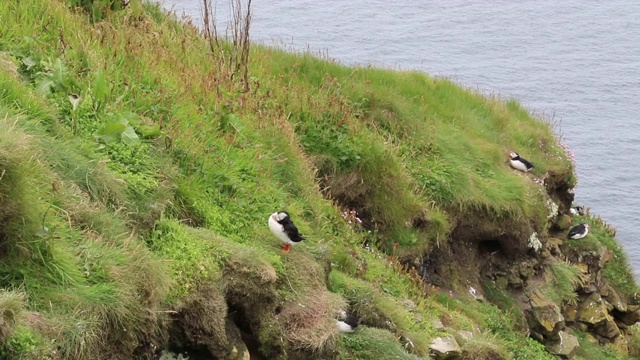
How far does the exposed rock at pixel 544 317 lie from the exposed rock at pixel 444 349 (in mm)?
4380

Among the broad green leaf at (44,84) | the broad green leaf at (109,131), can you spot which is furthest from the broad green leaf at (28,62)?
the broad green leaf at (109,131)

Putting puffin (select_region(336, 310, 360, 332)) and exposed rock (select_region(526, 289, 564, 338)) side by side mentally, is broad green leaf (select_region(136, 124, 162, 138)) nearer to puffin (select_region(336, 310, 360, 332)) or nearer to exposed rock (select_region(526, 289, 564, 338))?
puffin (select_region(336, 310, 360, 332))

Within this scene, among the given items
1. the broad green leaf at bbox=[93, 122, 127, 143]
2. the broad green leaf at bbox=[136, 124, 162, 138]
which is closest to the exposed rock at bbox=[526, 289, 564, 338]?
the broad green leaf at bbox=[136, 124, 162, 138]

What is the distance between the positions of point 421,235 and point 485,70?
776 inches

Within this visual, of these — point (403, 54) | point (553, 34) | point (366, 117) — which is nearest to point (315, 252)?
point (366, 117)

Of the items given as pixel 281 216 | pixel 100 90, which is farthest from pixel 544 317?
pixel 100 90

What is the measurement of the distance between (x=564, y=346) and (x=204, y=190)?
7677 mm

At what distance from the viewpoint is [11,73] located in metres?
8.40

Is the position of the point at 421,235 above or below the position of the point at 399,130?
below

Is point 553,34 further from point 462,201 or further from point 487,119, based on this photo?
point 462,201

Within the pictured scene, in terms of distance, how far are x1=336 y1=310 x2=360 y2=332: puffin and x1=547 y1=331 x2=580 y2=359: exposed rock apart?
21.2 feet

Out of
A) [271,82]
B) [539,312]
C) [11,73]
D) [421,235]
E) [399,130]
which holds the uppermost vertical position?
[11,73]

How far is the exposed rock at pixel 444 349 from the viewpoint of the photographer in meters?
9.83

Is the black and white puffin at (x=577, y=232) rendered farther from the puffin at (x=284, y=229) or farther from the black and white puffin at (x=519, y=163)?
the puffin at (x=284, y=229)
